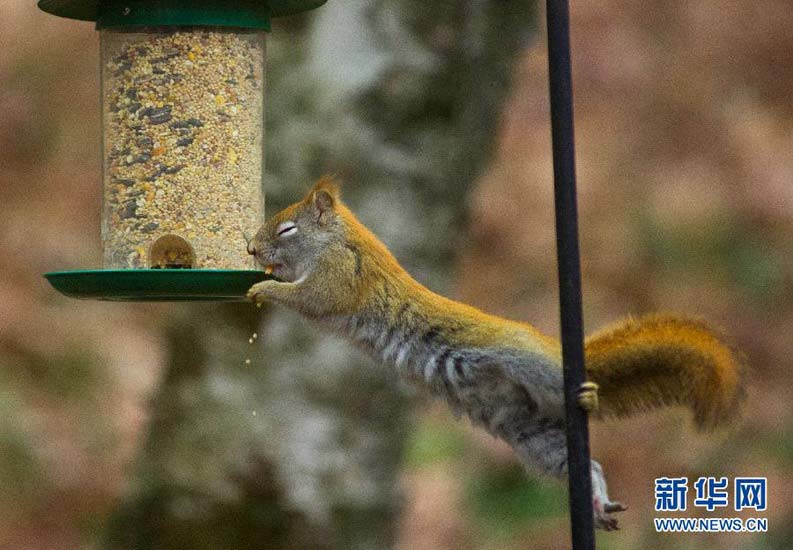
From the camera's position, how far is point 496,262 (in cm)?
536

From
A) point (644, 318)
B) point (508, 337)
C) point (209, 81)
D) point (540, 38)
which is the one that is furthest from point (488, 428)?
point (540, 38)

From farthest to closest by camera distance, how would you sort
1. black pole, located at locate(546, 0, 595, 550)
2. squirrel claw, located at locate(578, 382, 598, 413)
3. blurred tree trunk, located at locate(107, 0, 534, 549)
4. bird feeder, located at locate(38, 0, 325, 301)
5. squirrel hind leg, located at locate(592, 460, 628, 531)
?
blurred tree trunk, located at locate(107, 0, 534, 549) < bird feeder, located at locate(38, 0, 325, 301) < squirrel hind leg, located at locate(592, 460, 628, 531) < squirrel claw, located at locate(578, 382, 598, 413) < black pole, located at locate(546, 0, 595, 550)

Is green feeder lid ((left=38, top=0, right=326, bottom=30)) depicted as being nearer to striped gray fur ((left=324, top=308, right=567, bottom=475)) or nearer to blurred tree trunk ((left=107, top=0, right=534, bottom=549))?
striped gray fur ((left=324, top=308, right=567, bottom=475))

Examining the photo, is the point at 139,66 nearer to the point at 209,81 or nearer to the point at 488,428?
the point at 209,81

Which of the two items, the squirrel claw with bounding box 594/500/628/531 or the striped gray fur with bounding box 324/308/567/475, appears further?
the striped gray fur with bounding box 324/308/567/475

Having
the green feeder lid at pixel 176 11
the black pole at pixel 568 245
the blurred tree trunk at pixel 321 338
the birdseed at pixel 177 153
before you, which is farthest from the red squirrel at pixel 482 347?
the blurred tree trunk at pixel 321 338

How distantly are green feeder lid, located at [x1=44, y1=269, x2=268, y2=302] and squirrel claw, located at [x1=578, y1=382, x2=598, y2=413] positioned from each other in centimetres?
89

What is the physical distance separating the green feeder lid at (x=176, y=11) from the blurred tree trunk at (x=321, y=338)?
3.56 feet

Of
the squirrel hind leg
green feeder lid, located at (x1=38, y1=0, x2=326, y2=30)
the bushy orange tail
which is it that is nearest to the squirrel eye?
green feeder lid, located at (x1=38, y1=0, x2=326, y2=30)

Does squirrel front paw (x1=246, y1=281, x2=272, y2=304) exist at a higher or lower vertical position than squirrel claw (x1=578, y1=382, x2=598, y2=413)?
higher

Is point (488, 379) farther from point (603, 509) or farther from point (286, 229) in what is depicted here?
point (286, 229)

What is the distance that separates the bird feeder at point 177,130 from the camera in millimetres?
3365

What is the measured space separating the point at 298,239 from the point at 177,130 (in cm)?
38

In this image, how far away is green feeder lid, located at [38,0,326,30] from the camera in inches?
130
